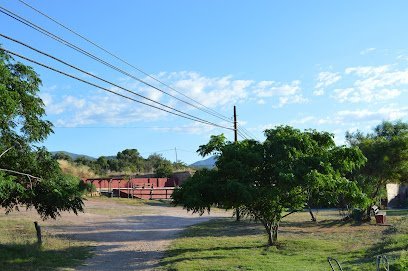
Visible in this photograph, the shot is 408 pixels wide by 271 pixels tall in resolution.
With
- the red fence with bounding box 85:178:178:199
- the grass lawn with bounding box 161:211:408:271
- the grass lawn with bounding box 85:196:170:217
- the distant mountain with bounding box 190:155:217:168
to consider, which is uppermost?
the distant mountain with bounding box 190:155:217:168

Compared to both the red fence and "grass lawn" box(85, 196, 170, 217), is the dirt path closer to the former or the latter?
"grass lawn" box(85, 196, 170, 217)

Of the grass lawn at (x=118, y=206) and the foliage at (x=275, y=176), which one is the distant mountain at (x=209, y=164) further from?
the grass lawn at (x=118, y=206)

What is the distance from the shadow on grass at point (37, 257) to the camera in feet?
48.4

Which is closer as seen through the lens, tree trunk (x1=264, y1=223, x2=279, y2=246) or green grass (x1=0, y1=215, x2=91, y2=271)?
green grass (x1=0, y1=215, x2=91, y2=271)

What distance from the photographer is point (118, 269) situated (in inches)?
586

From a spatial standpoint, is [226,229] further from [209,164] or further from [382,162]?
[209,164]

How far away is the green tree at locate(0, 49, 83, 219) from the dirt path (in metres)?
2.56

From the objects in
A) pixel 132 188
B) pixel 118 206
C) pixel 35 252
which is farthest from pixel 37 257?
pixel 132 188

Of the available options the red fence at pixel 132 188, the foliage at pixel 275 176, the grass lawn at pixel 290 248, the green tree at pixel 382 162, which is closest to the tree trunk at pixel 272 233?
the grass lawn at pixel 290 248

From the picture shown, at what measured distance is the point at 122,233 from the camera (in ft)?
79.3

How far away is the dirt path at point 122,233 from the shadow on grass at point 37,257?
585mm

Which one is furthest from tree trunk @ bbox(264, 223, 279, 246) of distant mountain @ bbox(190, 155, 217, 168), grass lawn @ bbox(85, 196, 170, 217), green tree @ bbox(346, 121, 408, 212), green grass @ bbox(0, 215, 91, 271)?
grass lawn @ bbox(85, 196, 170, 217)

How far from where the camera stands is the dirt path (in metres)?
16.3

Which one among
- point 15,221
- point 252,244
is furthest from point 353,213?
point 15,221
